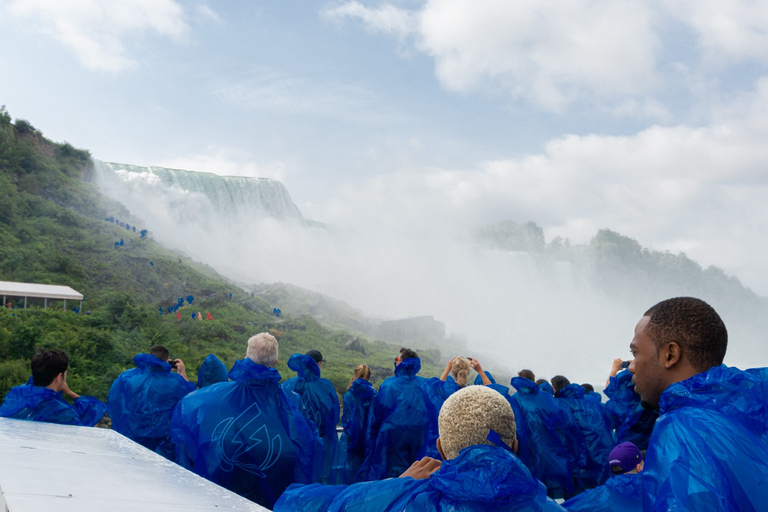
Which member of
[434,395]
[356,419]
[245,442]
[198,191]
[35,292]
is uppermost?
[198,191]

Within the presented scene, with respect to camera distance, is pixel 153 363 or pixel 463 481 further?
pixel 153 363

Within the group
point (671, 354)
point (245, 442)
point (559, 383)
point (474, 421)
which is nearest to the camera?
point (474, 421)

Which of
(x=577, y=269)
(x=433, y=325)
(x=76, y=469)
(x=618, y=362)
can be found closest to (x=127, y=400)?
(x=76, y=469)

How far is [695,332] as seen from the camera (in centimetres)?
160

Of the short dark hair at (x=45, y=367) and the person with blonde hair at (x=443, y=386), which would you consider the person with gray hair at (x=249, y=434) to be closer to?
the short dark hair at (x=45, y=367)

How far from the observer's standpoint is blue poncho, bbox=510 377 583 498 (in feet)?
15.8

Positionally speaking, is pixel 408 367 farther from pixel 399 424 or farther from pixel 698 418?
pixel 698 418

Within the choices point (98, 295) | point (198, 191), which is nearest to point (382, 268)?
point (198, 191)

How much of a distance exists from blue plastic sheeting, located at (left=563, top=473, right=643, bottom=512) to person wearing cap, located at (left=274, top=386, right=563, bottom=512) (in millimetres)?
278

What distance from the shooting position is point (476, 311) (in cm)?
5900

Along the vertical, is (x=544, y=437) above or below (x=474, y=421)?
below

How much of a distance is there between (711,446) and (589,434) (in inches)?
169

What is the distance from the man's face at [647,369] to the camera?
1644 mm

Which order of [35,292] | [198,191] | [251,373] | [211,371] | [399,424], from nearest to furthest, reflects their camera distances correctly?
[251,373], [211,371], [399,424], [35,292], [198,191]
